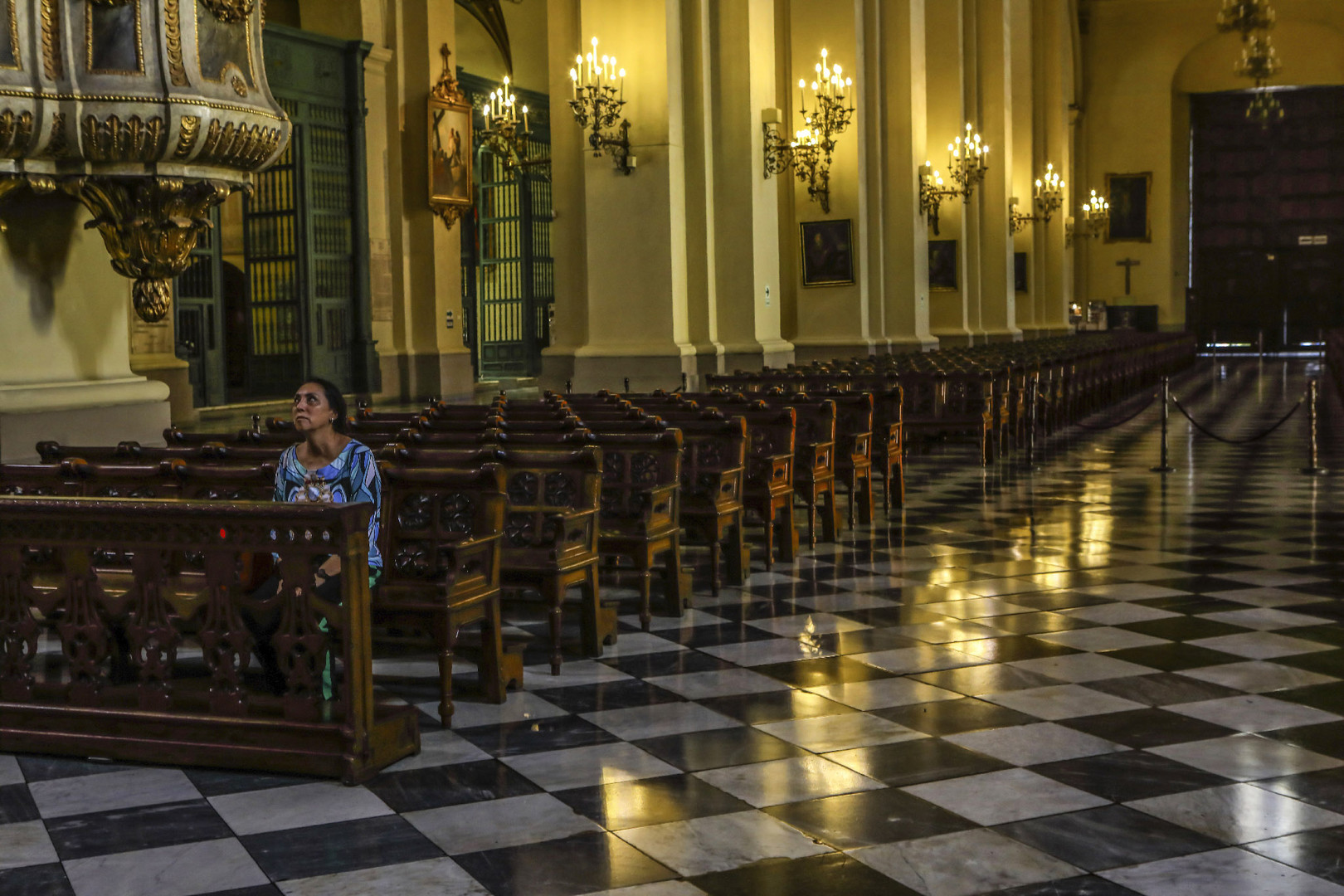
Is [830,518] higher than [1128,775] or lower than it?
higher

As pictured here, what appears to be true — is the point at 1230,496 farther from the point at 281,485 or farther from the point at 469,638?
the point at 281,485

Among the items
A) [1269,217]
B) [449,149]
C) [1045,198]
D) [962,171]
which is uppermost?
[1269,217]

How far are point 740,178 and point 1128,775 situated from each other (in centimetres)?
1212

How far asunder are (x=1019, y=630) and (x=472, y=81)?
17791 millimetres

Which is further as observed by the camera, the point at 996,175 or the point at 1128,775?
the point at 996,175

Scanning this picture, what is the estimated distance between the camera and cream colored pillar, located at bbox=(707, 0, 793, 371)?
15703mm

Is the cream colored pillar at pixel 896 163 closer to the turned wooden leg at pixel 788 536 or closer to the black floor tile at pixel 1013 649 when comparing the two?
the turned wooden leg at pixel 788 536

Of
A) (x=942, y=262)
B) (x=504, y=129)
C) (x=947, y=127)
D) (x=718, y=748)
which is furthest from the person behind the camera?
(x=947, y=127)

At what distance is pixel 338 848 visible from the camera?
Result: 12.6ft

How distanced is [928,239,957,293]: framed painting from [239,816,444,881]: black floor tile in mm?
23786

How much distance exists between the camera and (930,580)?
25.9 feet

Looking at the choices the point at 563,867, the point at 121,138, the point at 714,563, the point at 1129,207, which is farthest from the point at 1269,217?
the point at 563,867

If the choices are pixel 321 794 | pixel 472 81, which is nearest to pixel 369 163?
pixel 472 81

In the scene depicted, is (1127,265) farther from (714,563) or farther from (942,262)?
(714,563)
